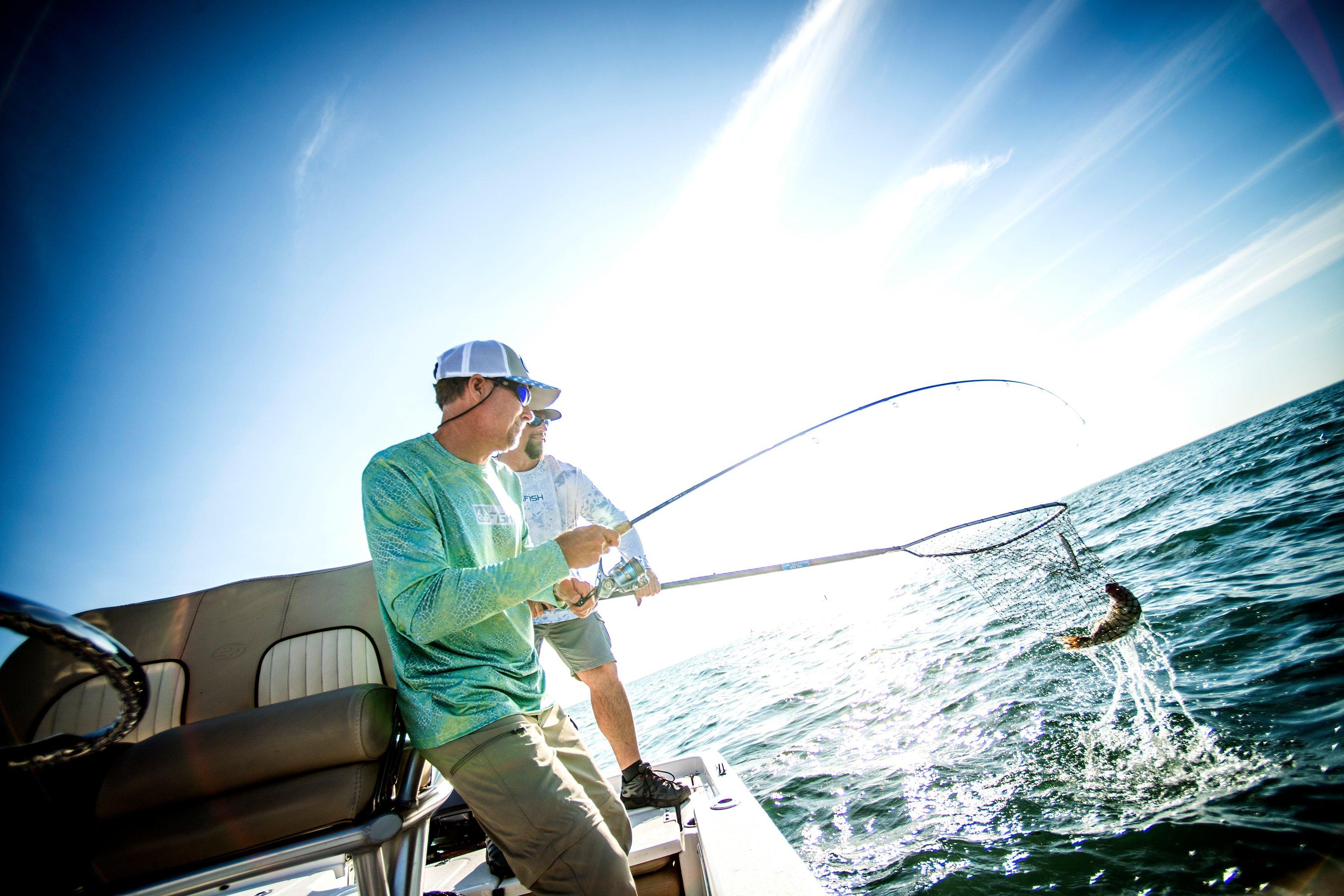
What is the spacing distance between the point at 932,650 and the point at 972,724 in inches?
170

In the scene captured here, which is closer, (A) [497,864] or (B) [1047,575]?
(A) [497,864]

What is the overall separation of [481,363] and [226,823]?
64.8 inches

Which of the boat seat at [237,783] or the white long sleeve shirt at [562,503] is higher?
the white long sleeve shirt at [562,503]

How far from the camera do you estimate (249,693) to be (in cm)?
288

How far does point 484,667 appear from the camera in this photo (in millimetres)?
1729

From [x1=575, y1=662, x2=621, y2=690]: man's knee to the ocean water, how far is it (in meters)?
1.90

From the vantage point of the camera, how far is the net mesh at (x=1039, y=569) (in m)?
4.69

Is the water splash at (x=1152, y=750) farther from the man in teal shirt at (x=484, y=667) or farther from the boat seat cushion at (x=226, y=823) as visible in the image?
the boat seat cushion at (x=226, y=823)

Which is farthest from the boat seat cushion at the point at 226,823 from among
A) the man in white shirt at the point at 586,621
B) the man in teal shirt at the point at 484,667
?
the man in white shirt at the point at 586,621

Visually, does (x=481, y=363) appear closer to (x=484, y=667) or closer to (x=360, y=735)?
(x=484, y=667)

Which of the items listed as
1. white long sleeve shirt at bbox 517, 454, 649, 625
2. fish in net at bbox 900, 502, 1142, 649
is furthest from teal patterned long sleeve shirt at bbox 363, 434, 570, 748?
fish in net at bbox 900, 502, 1142, 649

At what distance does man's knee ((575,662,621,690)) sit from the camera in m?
3.39

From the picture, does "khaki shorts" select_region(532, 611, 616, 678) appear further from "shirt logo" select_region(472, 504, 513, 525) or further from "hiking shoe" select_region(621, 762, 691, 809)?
"shirt logo" select_region(472, 504, 513, 525)

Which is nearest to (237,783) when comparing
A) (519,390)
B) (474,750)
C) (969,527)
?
(474,750)
